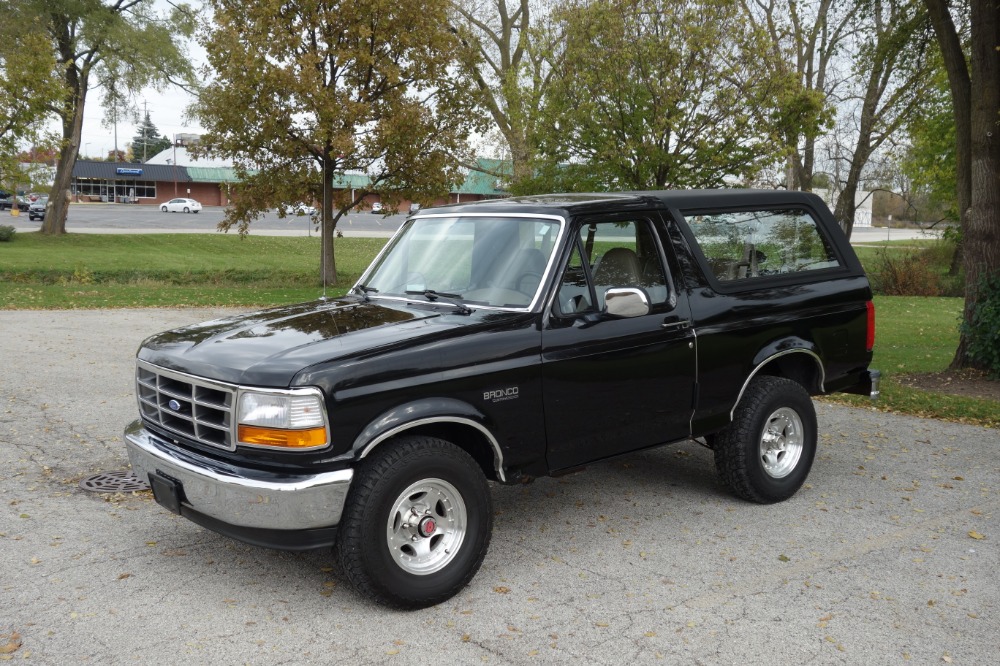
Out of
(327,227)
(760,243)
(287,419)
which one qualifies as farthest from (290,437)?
(327,227)

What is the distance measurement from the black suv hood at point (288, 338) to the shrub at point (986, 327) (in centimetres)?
813

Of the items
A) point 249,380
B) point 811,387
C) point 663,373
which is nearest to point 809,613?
point 663,373

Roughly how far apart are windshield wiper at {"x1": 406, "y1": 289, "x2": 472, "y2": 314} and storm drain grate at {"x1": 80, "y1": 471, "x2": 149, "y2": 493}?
2467 millimetres

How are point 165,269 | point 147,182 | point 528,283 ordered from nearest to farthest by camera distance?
point 528,283, point 165,269, point 147,182

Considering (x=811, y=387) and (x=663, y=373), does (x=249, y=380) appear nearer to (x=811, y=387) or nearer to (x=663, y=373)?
(x=663, y=373)

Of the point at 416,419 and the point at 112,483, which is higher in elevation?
the point at 416,419

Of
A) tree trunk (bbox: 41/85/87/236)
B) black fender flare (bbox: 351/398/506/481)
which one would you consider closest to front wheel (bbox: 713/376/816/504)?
black fender flare (bbox: 351/398/506/481)

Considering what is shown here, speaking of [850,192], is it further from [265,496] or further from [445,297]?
[265,496]

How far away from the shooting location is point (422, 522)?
177 inches

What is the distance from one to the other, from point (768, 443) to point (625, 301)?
1938mm

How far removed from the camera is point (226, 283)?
26484 millimetres

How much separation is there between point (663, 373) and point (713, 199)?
1.38 m

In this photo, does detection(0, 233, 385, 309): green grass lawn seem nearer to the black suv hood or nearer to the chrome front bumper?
the black suv hood

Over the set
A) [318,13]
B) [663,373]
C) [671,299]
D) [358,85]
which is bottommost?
[663,373]
